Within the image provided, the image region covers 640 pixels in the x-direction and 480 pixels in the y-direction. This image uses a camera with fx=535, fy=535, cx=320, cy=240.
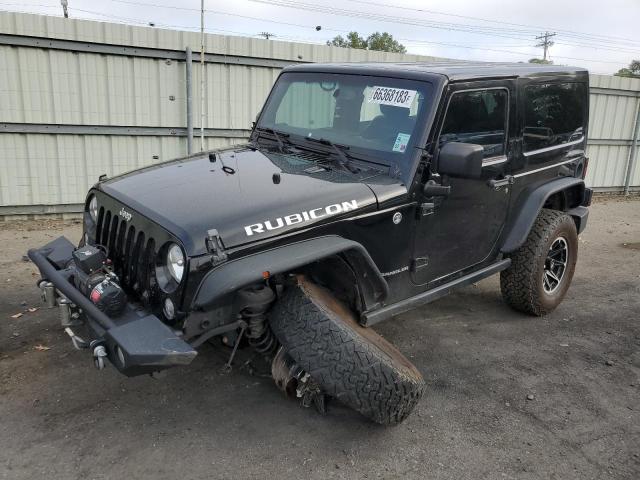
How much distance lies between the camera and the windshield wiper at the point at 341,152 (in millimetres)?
3477

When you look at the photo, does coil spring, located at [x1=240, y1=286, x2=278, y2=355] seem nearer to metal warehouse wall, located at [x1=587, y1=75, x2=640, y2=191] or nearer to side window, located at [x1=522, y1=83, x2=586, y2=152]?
side window, located at [x1=522, y1=83, x2=586, y2=152]

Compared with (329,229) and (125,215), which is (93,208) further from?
(329,229)

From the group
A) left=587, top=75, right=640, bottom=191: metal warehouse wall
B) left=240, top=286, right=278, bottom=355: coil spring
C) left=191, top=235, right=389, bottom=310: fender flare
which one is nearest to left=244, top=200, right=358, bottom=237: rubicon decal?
left=191, top=235, right=389, bottom=310: fender flare

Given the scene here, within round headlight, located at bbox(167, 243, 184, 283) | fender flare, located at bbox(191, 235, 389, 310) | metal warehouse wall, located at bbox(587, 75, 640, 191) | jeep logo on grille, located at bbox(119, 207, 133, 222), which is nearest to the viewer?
fender flare, located at bbox(191, 235, 389, 310)

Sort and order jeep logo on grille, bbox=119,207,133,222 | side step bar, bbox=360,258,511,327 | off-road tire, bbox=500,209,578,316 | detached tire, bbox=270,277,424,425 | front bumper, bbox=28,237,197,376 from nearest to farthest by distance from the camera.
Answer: front bumper, bbox=28,237,197,376 → detached tire, bbox=270,277,424,425 → jeep logo on grille, bbox=119,207,133,222 → side step bar, bbox=360,258,511,327 → off-road tire, bbox=500,209,578,316

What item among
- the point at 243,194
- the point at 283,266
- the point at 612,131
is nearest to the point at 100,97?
the point at 243,194

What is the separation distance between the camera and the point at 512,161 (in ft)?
13.6

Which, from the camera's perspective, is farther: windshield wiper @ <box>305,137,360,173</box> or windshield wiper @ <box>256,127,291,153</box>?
windshield wiper @ <box>256,127,291,153</box>

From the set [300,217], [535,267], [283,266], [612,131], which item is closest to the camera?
[283,266]

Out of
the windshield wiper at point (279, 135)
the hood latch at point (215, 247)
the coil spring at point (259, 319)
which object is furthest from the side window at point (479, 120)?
the hood latch at point (215, 247)

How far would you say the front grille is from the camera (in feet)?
9.37

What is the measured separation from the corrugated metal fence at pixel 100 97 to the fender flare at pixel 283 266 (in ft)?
15.0

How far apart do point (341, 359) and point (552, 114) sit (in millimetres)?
3102

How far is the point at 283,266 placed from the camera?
2643 mm
